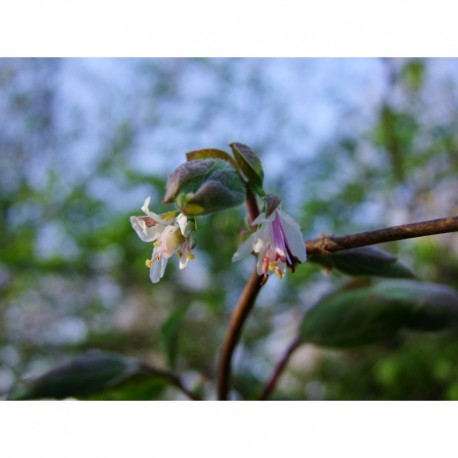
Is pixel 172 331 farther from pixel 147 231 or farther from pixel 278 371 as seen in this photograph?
pixel 147 231

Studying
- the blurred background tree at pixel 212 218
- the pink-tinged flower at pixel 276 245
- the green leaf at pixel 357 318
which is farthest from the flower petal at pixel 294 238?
the blurred background tree at pixel 212 218

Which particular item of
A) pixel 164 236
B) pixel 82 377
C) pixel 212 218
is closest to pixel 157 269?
pixel 164 236

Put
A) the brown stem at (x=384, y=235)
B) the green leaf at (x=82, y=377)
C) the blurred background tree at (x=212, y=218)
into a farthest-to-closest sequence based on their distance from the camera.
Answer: the blurred background tree at (x=212, y=218)
the green leaf at (x=82, y=377)
the brown stem at (x=384, y=235)

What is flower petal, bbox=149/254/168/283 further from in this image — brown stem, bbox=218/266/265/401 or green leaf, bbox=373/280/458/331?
green leaf, bbox=373/280/458/331

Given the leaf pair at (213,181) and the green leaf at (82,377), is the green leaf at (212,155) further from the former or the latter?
the green leaf at (82,377)

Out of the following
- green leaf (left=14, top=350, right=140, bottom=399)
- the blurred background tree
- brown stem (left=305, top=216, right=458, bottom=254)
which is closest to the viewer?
brown stem (left=305, top=216, right=458, bottom=254)

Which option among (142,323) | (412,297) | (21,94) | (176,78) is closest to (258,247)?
(412,297)

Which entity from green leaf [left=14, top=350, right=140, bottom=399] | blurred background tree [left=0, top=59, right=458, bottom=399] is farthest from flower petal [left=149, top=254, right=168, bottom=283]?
blurred background tree [left=0, top=59, right=458, bottom=399]
